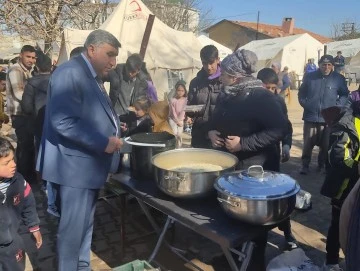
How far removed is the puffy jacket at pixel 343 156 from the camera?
246cm

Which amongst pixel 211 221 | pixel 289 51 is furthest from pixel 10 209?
pixel 289 51

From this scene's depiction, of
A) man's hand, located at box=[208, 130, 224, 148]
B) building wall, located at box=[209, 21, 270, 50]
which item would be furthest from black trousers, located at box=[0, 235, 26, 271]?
building wall, located at box=[209, 21, 270, 50]

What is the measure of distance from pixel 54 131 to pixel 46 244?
69.9 inches

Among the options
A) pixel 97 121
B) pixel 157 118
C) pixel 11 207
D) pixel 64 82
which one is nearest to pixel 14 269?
pixel 11 207

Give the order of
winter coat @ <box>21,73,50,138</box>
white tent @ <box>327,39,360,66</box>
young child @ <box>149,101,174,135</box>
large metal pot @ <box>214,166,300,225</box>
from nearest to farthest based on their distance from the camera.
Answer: large metal pot @ <box>214,166,300,225</box> → young child @ <box>149,101,174,135</box> → winter coat @ <box>21,73,50,138</box> → white tent @ <box>327,39,360,66</box>

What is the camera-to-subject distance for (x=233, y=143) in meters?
2.52

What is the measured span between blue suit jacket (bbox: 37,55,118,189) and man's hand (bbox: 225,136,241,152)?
85cm

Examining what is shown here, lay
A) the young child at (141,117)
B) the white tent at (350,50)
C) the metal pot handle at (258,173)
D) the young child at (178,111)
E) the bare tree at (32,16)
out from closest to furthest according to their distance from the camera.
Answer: the metal pot handle at (258,173), the young child at (141,117), the bare tree at (32,16), the young child at (178,111), the white tent at (350,50)

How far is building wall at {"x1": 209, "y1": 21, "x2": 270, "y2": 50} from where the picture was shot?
42625 mm

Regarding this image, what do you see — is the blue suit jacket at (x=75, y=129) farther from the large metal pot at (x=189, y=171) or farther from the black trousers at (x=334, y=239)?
the black trousers at (x=334, y=239)

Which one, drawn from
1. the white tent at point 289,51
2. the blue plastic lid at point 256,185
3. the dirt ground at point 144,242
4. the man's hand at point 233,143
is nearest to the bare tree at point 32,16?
the dirt ground at point 144,242

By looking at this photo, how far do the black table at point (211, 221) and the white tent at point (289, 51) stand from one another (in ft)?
84.5

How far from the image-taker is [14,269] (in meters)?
2.22

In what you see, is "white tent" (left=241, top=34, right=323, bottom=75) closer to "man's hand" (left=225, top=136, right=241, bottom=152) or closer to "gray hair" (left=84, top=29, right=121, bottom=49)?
"man's hand" (left=225, top=136, right=241, bottom=152)
